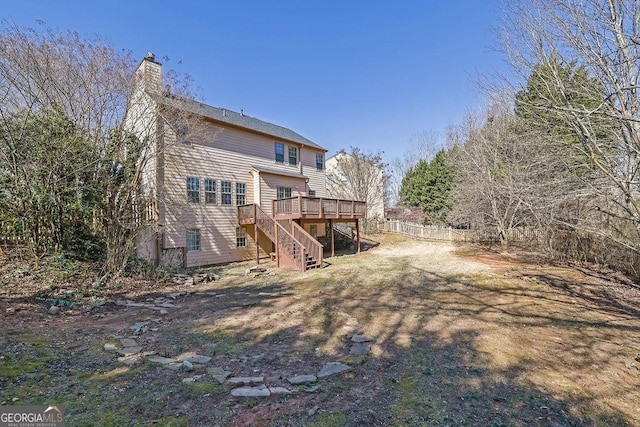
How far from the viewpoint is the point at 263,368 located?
156 inches

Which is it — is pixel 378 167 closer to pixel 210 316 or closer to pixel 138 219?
pixel 138 219

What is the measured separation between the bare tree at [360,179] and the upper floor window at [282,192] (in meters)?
11.0

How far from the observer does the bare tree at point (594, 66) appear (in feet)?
18.4

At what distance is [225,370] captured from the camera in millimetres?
3879

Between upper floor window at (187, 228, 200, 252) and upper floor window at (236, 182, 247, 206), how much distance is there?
2575 mm

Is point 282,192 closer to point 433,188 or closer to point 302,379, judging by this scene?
point 302,379

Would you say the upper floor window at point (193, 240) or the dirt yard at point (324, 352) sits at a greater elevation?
the upper floor window at point (193, 240)

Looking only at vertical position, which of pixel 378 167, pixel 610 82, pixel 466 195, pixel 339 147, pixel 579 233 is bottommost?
pixel 579 233

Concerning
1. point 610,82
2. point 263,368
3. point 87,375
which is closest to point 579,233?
point 610,82

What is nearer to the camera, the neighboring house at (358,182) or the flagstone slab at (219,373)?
the flagstone slab at (219,373)

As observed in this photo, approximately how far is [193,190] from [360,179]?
653 inches

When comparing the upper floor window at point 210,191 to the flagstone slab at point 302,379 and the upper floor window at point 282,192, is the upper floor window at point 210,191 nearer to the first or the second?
the upper floor window at point 282,192

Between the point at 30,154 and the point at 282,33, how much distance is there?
10353mm

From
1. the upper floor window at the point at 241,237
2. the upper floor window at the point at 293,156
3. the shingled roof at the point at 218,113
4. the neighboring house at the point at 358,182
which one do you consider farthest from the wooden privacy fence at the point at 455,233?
the upper floor window at the point at 241,237
